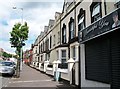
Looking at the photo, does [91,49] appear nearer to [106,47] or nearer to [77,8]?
[106,47]

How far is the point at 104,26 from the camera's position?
9242 millimetres

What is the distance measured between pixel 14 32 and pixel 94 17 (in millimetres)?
11826

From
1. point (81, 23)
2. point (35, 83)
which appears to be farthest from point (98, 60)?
point (81, 23)

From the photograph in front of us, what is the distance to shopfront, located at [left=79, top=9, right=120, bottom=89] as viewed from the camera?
878 centimetres

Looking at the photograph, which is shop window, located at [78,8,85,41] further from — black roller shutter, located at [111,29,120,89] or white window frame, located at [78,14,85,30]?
black roller shutter, located at [111,29,120,89]

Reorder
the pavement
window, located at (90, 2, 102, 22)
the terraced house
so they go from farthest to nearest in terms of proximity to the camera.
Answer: the pavement → window, located at (90, 2, 102, 22) → the terraced house

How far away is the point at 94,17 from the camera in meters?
14.9

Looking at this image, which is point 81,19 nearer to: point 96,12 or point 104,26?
point 96,12

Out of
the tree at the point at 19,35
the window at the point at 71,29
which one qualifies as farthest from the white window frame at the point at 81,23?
the tree at the point at 19,35

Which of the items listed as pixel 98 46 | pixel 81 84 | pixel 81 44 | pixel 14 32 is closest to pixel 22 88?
pixel 81 84

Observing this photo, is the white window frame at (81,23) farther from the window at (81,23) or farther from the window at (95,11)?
the window at (95,11)

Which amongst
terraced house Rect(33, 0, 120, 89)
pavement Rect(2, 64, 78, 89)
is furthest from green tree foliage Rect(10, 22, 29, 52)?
terraced house Rect(33, 0, 120, 89)

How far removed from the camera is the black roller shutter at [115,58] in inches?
346

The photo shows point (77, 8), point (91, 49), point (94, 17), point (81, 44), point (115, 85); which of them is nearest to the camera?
point (115, 85)
